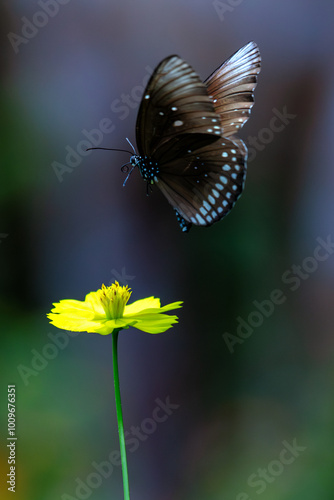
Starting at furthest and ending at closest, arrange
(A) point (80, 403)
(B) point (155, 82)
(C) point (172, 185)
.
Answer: (A) point (80, 403)
(C) point (172, 185)
(B) point (155, 82)

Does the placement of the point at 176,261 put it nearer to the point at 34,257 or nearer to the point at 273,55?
the point at 34,257

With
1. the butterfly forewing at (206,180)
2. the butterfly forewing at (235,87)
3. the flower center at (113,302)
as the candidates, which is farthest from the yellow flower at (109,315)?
the butterfly forewing at (235,87)

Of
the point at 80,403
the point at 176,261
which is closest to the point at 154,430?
the point at 80,403

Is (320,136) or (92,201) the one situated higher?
(92,201)

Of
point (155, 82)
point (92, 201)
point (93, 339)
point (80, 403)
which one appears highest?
point (92, 201)

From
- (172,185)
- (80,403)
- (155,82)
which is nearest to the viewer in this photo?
A: (155,82)

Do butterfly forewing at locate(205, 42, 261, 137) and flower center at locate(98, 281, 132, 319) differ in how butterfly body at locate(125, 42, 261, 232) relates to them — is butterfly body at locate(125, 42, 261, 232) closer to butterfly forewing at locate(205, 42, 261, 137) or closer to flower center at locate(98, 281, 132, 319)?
butterfly forewing at locate(205, 42, 261, 137)

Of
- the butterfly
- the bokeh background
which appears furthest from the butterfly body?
the bokeh background
